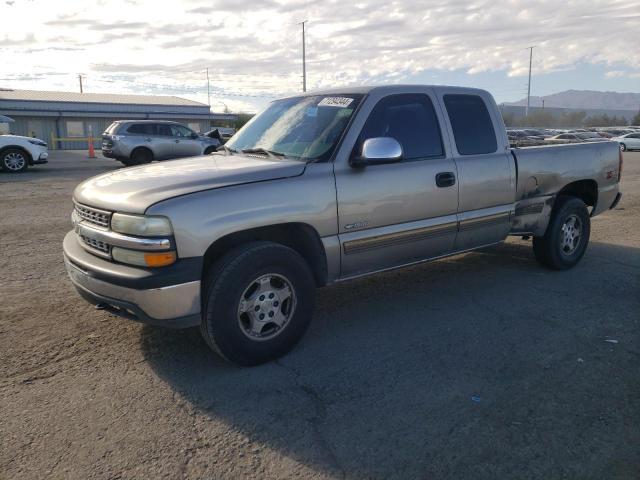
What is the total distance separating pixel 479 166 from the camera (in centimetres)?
500

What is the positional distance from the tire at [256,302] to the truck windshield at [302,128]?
91 centimetres

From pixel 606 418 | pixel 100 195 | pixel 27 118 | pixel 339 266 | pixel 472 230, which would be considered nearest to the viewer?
pixel 606 418

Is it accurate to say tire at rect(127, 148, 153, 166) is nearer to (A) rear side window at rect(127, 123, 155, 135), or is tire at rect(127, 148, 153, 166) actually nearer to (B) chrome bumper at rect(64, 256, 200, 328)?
(A) rear side window at rect(127, 123, 155, 135)

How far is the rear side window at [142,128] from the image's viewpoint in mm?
19547

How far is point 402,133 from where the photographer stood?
4598mm

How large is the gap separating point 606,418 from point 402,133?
2585 mm

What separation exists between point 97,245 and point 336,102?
2.18m

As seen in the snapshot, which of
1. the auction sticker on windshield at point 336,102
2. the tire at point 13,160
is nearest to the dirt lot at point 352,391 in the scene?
the auction sticker on windshield at point 336,102

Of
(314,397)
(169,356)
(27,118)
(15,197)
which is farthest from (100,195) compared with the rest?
(27,118)

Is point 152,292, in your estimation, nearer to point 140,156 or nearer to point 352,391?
point 352,391

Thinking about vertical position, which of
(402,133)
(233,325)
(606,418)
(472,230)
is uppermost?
(402,133)

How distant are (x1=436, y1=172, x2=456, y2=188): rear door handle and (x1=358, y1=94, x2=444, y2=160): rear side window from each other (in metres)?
0.19

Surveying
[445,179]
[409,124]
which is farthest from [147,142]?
[445,179]

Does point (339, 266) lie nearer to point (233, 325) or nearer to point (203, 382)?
point (233, 325)
